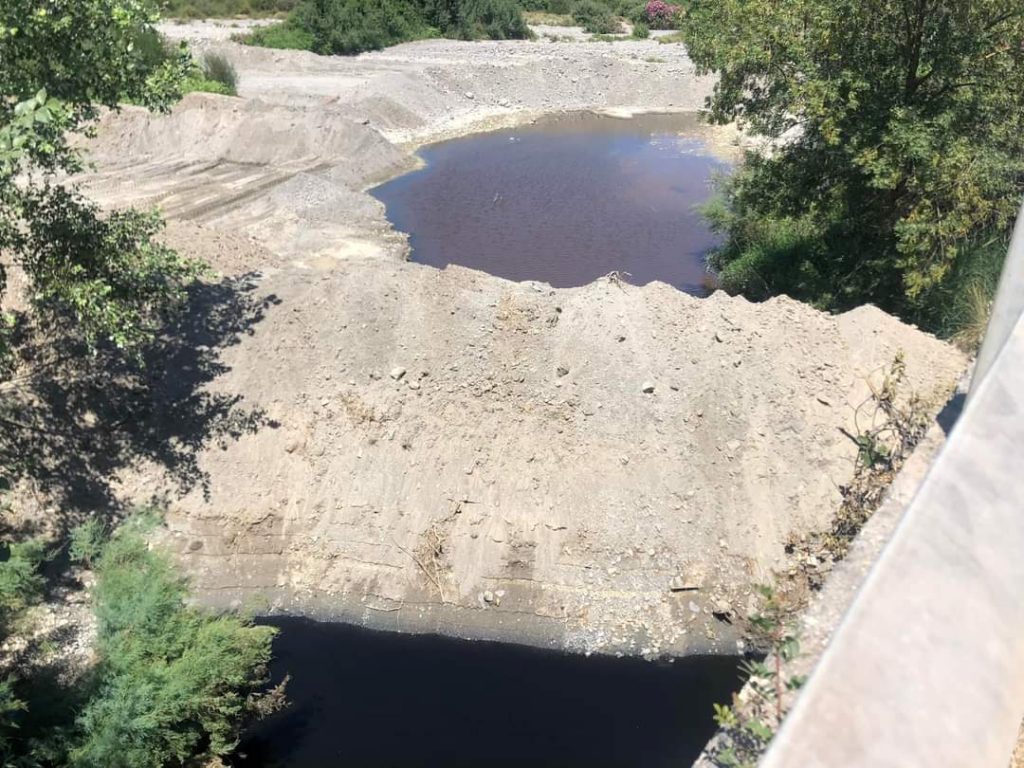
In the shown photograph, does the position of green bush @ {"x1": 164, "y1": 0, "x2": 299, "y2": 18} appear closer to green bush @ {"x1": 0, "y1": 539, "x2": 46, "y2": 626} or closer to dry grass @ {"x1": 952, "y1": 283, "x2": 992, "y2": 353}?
dry grass @ {"x1": 952, "y1": 283, "x2": 992, "y2": 353}

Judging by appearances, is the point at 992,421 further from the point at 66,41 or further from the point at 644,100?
the point at 644,100

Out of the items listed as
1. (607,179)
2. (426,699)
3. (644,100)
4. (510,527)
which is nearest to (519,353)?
(510,527)

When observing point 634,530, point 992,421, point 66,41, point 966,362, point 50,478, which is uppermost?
point 66,41

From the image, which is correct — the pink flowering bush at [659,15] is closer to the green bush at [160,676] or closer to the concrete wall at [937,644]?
the green bush at [160,676]

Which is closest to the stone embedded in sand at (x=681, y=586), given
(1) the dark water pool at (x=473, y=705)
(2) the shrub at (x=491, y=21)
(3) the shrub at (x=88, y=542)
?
(1) the dark water pool at (x=473, y=705)

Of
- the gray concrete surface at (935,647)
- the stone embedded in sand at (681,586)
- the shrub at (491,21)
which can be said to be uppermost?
the shrub at (491,21)

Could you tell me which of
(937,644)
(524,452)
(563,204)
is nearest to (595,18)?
(563,204)

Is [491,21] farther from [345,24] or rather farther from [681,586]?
[681,586]
